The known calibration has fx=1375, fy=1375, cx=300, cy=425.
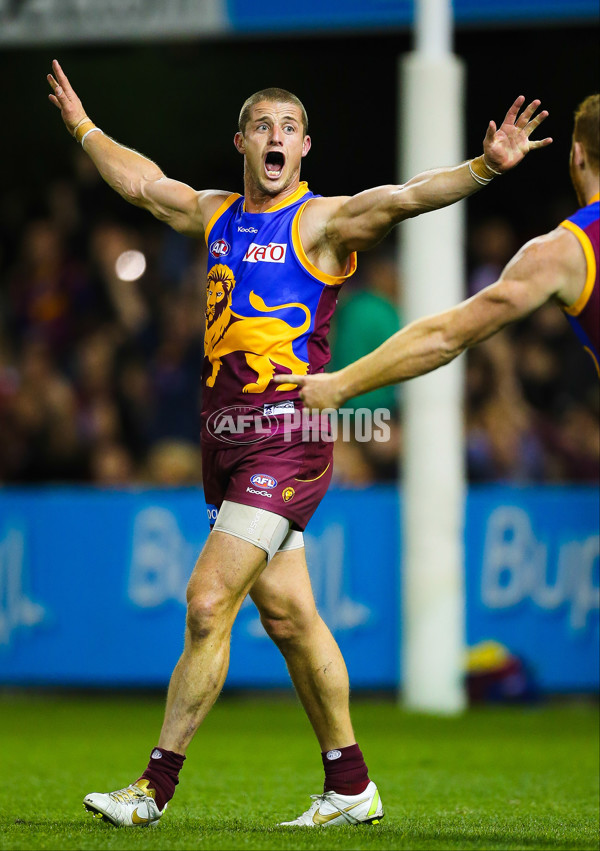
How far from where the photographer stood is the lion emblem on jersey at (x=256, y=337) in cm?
506

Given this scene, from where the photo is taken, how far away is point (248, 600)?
30.4ft

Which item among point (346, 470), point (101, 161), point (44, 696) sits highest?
point (101, 161)

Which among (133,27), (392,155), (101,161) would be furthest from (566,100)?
(101,161)

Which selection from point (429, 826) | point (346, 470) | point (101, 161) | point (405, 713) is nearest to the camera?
point (429, 826)

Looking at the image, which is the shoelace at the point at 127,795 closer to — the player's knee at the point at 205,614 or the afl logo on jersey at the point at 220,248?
the player's knee at the point at 205,614

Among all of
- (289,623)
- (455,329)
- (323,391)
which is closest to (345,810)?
(289,623)

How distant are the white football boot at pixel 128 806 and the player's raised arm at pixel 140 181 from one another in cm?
220

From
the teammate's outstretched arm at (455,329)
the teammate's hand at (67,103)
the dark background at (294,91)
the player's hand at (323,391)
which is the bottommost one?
the player's hand at (323,391)

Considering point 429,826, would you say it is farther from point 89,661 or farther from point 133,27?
point 133,27

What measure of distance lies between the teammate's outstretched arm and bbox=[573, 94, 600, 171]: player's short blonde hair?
370 millimetres

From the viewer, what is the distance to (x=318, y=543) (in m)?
9.59

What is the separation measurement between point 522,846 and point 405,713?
15.5 feet

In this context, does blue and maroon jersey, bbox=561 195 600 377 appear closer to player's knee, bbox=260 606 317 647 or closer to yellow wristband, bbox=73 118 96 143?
player's knee, bbox=260 606 317 647

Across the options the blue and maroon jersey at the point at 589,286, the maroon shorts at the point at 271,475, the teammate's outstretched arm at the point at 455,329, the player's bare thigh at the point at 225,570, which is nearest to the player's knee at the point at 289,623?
the player's bare thigh at the point at 225,570
